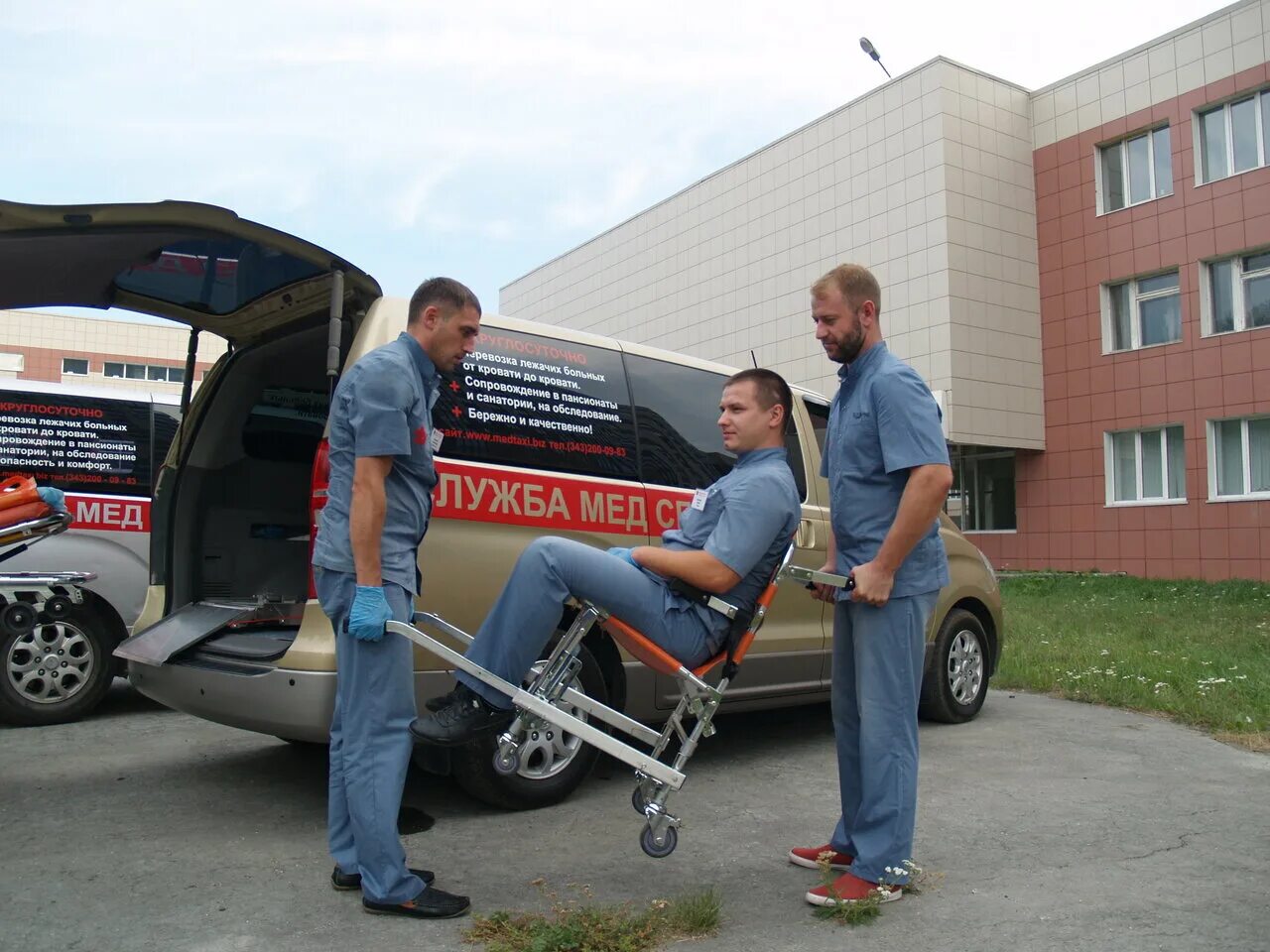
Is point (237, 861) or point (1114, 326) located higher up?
point (1114, 326)

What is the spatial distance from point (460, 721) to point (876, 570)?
54.5 inches

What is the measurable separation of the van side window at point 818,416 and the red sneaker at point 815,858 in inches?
105

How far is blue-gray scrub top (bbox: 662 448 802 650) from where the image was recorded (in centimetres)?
348

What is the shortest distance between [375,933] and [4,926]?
3.53 ft

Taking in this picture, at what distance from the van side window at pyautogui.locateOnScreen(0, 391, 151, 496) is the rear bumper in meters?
2.71

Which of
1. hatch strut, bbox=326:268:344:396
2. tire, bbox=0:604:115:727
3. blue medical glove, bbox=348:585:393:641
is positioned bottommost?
tire, bbox=0:604:115:727

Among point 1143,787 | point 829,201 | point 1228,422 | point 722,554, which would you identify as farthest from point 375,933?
point 829,201

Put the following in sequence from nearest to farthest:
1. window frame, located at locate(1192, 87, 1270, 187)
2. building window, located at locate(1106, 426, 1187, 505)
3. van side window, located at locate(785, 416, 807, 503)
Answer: van side window, located at locate(785, 416, 807, 503), window frame, located at locate(1192, 87, 1270, 187), building window, located at locate(1106, 426, 1187, 505)

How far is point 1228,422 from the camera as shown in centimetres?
2011

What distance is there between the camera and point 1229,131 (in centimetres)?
2027

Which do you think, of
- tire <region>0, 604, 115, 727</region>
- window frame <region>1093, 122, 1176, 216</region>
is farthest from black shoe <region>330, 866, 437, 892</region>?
window frame <region>1093, 122, 1176, 216</region>

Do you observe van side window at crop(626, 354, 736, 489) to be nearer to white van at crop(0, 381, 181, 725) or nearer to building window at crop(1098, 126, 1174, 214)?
white van at crop(0, 381, 181, 725)

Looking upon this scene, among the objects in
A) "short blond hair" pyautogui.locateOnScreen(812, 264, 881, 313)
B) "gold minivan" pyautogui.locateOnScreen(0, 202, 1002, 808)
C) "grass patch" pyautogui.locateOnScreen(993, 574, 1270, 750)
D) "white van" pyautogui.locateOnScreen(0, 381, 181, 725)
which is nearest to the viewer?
"short blond hair" pyautogui.locateOnScreen(812, 264, 881, 313)

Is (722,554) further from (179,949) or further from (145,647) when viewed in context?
(145,647)
